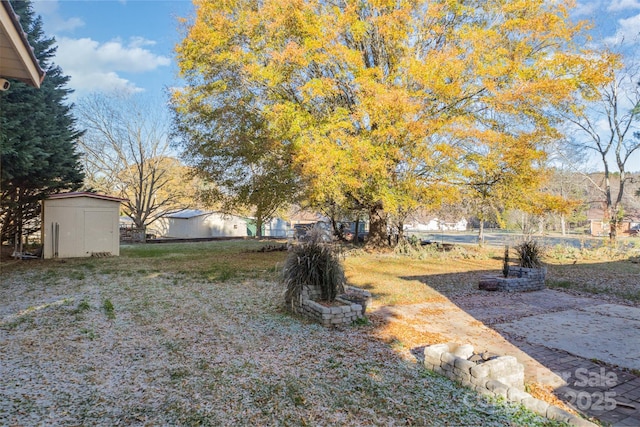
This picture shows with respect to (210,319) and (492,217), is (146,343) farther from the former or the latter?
(492,217)

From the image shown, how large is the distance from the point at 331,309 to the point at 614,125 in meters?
20.3

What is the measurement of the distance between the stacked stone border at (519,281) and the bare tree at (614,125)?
11.6 meters

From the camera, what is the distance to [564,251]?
567 inches

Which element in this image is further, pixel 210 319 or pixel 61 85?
pixel 61 85

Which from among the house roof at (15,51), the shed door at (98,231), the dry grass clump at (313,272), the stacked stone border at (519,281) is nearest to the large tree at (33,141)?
the shed door at (98,231)

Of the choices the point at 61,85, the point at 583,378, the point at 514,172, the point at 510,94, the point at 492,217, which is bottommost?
the point at 583,378

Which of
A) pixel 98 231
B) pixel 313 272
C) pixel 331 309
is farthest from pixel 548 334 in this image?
pixel 98 231

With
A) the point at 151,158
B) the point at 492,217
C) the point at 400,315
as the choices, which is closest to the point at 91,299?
the point at 400,315

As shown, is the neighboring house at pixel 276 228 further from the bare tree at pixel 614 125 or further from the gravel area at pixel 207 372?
the gravel area at pixel 207 372

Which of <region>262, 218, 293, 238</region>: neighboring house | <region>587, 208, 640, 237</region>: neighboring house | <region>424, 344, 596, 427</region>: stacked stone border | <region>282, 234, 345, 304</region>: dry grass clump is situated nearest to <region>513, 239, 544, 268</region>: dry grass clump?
<region>282, 234, 345, 304</region>: dry grass clump

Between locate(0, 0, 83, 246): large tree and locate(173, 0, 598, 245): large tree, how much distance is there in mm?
4305

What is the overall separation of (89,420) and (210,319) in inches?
106

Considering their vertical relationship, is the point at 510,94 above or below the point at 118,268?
above

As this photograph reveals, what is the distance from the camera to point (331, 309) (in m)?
5.11
